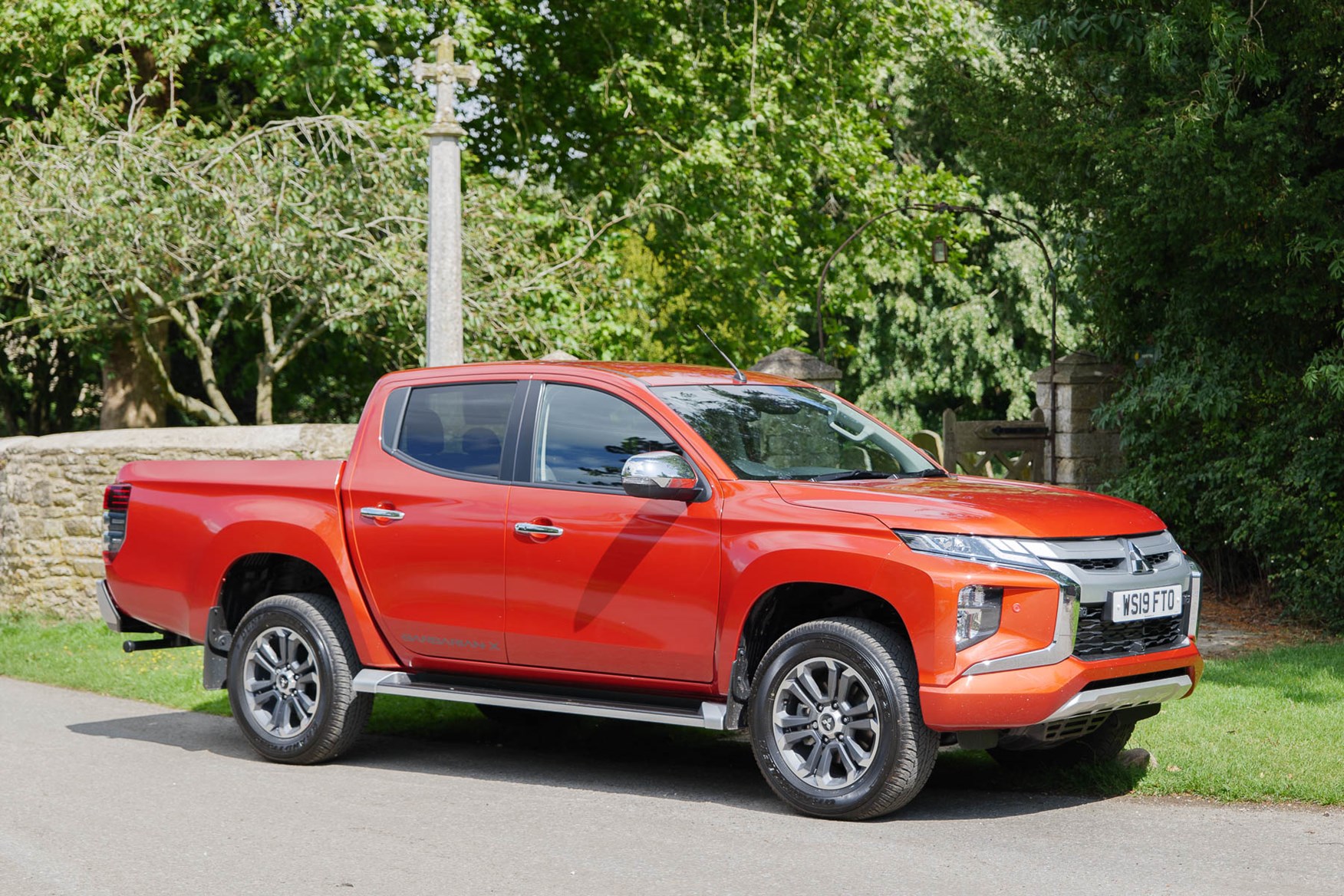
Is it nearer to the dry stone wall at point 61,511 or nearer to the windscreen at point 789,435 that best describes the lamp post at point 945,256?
the dry stone wall at point 61,511

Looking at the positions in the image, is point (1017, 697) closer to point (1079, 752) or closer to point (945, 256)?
point (1079, 752)

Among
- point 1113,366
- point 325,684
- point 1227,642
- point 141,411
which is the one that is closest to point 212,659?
point 325,684

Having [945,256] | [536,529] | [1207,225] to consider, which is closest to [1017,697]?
[536,529]

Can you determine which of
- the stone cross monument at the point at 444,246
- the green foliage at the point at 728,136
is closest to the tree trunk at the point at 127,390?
the green foliage at the point at 728,136

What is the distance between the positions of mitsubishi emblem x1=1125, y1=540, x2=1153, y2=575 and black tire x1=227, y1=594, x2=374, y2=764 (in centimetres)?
376

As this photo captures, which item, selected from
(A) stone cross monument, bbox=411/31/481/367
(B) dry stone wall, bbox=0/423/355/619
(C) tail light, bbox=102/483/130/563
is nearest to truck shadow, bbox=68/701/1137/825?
(C) tail light, bbox=102/483/130/563

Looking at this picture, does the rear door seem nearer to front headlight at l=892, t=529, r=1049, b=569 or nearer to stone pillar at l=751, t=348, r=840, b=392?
front headlight at l=892, t=529, r=1049, b=569

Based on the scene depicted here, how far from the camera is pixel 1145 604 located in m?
6.60

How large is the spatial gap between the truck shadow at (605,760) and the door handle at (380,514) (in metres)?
1.27

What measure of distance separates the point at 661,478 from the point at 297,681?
2.50 m

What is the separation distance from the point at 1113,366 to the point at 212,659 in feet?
34.2

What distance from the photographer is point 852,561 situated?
6.46m

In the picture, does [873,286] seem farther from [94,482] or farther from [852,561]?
[852,561]

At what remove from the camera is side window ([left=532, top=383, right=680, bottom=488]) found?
7.29 meters
